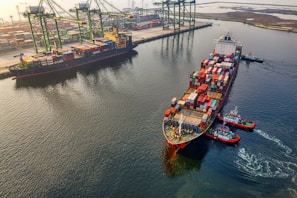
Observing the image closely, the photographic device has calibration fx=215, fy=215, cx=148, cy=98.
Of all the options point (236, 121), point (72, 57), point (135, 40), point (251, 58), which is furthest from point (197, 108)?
point (135, 40)

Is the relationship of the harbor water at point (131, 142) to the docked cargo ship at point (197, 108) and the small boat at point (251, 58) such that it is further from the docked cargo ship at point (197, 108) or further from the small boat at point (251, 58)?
the small boat at point (251, 58)

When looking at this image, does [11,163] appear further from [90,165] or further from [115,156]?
[115,156]

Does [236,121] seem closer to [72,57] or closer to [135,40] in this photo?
[72,57]

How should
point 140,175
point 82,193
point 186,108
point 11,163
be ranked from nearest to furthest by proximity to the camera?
point 82,193
point 140,175
point 11,163
point 186,108

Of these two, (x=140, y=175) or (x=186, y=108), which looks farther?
(x=186, y=108)

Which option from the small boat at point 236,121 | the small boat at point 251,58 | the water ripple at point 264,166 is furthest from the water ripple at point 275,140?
the small boat at point 251,58

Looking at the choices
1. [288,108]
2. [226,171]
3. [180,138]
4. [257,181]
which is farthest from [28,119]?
[288,108]

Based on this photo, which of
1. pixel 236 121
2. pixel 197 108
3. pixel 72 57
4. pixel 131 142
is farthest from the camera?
pixel 72 57
